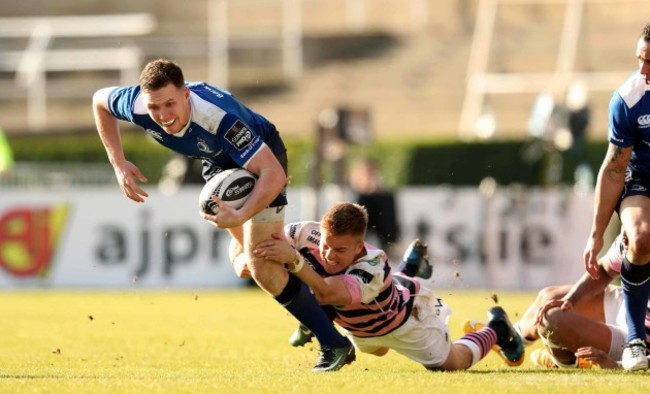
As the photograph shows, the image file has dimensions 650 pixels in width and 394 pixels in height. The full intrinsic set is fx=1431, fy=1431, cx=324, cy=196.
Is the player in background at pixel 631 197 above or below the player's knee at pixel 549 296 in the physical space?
above

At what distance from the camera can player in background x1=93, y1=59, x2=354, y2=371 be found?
28.8 ft

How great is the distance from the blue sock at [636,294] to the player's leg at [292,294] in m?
1.80

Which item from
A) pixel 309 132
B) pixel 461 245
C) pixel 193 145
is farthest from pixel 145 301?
pixel 309 132

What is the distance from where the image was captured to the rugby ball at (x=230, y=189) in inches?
344

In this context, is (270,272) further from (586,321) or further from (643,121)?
(643,121)

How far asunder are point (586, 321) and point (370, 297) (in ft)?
4.92

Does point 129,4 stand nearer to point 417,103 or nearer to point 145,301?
point 417,103

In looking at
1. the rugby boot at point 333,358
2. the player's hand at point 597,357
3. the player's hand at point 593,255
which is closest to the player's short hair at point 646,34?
the player's hand at point 593,255

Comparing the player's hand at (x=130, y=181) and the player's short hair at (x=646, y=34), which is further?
the player's hand at (x=130, y=181)

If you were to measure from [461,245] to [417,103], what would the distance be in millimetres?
14473

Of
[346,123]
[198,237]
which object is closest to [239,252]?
[198,237]

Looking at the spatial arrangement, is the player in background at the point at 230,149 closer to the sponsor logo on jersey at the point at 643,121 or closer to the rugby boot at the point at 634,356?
the rugby boot at the point at 634,356

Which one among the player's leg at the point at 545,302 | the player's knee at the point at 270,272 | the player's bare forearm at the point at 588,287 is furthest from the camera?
the player's leg at the point at 545,302

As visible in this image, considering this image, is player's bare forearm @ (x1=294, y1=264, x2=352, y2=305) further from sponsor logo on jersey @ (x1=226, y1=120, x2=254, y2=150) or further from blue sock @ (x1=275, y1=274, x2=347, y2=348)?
sponsor logo on jersey @ (x1=226, y1=120, x2=254, y2=150)
